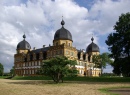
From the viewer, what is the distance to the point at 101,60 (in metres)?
84.8

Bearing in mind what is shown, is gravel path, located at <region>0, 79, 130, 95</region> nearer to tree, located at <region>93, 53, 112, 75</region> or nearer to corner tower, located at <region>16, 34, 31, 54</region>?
tree, located at <region>93, 53, 112, 75</region>

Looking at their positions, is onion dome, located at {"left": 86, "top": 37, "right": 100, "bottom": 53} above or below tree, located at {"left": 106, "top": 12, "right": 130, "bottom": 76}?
above

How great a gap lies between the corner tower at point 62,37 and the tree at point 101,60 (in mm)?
15388

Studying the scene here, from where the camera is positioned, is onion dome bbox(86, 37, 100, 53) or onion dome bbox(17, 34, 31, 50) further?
onion dome bbox(86, 37, 100, 53)

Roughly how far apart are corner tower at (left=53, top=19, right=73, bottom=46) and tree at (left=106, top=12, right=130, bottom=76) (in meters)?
33.6

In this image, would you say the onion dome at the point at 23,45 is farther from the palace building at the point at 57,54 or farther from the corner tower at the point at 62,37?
the corner tower at the point at 62,37

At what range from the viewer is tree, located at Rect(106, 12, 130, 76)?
38.7 meters

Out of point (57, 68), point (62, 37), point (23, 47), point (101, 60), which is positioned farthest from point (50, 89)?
point (23, 47)

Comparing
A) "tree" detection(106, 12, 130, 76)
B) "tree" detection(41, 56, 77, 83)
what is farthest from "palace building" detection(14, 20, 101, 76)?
"tree" detection(41, 56, 77, 83)

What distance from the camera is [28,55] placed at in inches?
3440

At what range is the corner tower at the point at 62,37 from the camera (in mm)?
73625

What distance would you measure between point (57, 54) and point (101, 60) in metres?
21.3

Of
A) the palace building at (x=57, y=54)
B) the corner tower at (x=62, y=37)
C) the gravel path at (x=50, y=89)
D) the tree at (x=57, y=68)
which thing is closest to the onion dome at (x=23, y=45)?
the palace building at (x=57, y=54)

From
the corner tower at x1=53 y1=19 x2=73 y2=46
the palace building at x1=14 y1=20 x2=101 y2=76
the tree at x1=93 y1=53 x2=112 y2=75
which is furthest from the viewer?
the tree at x1=93 y1=53 x2=112 y2=75
